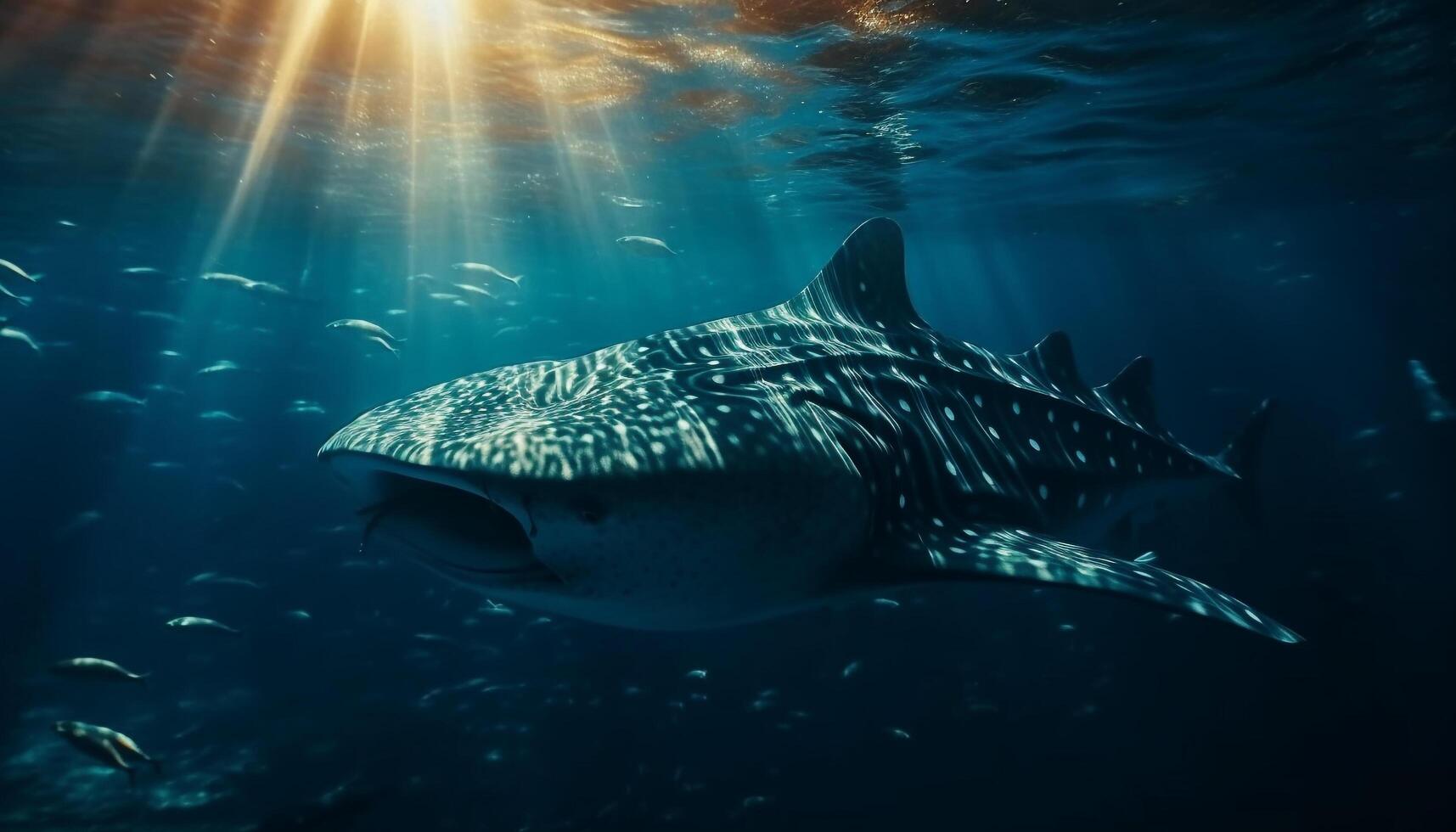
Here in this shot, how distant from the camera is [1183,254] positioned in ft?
180

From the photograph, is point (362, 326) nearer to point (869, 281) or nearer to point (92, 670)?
point (92, 670)

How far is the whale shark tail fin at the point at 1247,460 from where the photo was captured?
6.50 metres

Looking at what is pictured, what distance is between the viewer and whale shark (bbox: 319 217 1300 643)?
2.47m

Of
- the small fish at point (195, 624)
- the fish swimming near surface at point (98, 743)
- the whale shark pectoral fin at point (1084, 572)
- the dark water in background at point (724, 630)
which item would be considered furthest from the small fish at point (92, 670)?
the whale shark pectoral fin at point (1084, 572)

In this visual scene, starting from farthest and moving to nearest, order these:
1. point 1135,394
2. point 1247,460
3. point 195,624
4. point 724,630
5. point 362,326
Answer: point 362,326 < point 724,630 < point 195,624 < point 1247,460 < point 1135,394

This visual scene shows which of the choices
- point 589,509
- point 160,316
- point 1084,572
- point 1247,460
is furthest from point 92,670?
point 160,316

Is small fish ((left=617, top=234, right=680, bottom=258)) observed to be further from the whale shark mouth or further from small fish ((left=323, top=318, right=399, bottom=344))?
the whale shark mouth

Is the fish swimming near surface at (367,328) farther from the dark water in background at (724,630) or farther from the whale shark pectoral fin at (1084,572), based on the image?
the whale shark pectoral fin at (1084,572)

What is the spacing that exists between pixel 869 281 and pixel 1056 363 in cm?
172

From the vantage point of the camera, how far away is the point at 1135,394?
6098mm

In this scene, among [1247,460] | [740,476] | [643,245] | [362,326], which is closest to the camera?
[740,476]

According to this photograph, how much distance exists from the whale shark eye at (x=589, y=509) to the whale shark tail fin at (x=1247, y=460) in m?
6.15

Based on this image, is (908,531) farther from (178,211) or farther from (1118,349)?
(1118,349)

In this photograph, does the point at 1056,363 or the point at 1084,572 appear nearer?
the point at 1084,572
